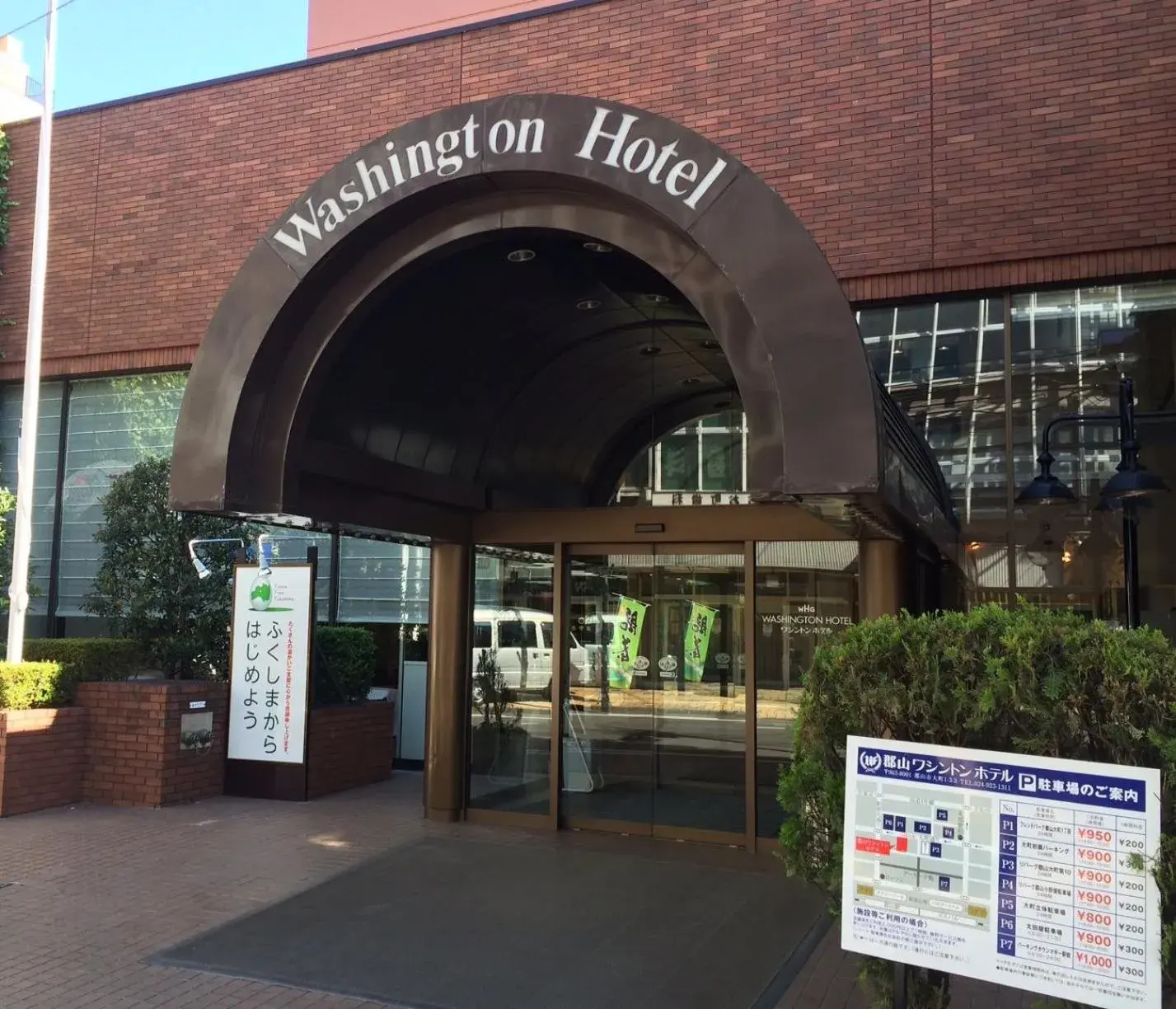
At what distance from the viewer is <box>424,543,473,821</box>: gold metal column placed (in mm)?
8906

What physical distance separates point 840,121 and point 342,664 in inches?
291

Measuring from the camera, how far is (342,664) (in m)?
11.0

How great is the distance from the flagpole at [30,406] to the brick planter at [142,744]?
926 mm

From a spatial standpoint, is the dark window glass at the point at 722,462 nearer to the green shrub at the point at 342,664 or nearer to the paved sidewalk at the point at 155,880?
the paved sidewalk at the point at 155,880

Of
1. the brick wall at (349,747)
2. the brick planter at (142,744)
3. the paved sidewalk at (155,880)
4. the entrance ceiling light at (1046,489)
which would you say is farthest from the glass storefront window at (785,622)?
the brick planter at (142,744)

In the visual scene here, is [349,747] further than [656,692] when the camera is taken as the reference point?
Yes

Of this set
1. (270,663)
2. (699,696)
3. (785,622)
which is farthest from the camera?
(270,663)

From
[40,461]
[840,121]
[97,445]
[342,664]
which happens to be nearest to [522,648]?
[342,664]

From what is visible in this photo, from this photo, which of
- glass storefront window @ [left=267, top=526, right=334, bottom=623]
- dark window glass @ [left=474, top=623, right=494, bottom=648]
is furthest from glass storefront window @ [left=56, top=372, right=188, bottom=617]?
dark window glass @ [left=474, top=623, right=494, bottom=648]

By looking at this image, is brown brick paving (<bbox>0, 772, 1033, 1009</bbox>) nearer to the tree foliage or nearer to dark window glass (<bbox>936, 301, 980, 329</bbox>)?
the tree foliage

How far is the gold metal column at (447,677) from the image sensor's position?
8.91 m

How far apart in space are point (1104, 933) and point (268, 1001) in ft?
12.1

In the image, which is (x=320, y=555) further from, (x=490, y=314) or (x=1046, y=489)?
(x=1046, y=489)

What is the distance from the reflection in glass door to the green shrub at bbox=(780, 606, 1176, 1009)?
401cm
